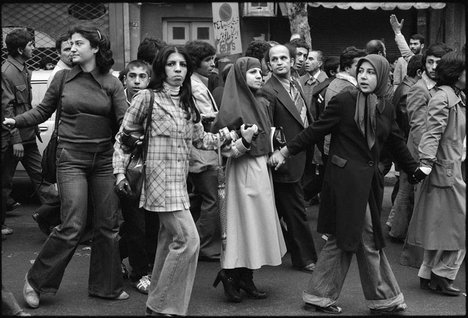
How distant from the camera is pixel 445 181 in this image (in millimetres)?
5539

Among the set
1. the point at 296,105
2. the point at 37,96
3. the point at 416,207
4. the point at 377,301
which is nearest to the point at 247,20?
the point at 37,96

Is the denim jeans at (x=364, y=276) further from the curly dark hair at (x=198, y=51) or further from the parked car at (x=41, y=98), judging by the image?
the parked car at (x=41, y=98)

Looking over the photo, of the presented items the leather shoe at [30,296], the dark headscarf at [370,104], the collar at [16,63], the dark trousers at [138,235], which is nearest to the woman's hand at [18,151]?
the collar at [16,63]

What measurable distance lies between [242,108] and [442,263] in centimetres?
197

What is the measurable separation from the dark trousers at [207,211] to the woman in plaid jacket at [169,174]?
1593 millimetres

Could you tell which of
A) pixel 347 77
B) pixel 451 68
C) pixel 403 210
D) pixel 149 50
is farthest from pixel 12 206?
pixel 451 68

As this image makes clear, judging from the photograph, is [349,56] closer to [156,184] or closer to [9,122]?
[156,184]

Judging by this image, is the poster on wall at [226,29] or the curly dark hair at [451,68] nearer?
the curly dark hair at [451,68]

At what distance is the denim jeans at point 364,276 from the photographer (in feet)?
16.2

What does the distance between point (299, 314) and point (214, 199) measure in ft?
5.75

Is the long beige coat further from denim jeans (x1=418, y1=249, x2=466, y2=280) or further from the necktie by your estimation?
the necktie

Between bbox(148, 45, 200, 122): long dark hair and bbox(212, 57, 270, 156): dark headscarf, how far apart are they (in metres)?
0.44

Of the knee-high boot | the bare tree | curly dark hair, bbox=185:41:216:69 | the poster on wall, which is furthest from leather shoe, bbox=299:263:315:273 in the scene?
the bare tree

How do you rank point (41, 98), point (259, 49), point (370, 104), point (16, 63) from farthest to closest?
point (41, 98) → point (16, 63) → point (259, 49) → point (370, 104)
